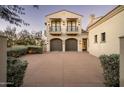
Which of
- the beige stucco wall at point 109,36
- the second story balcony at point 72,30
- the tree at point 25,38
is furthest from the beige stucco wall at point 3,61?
the beige stucco wall at point 109,36

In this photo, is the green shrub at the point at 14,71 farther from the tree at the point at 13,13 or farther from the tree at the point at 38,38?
the tree at the point at 13,13

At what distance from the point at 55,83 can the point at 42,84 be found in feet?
1.10

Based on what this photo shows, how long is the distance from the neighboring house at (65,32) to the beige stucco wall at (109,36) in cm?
46

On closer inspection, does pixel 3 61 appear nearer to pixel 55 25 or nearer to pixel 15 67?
pixel 15 67

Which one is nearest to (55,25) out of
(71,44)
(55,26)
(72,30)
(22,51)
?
(55,26)

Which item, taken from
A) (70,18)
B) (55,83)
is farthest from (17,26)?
(55,83)

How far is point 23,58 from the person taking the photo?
5477mm

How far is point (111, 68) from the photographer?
488cm

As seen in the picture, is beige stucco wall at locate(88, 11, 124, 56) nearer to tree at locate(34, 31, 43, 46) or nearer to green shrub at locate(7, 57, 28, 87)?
tree at locate(34, 31, 43, 46)

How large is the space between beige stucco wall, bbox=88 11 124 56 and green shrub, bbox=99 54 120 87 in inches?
28.0

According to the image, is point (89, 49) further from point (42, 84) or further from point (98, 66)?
point (42, 84)

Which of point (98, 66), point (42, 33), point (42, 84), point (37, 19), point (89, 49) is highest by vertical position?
point (37, 19)

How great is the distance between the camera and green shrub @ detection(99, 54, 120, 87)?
481cm

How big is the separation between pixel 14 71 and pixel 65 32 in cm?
184
